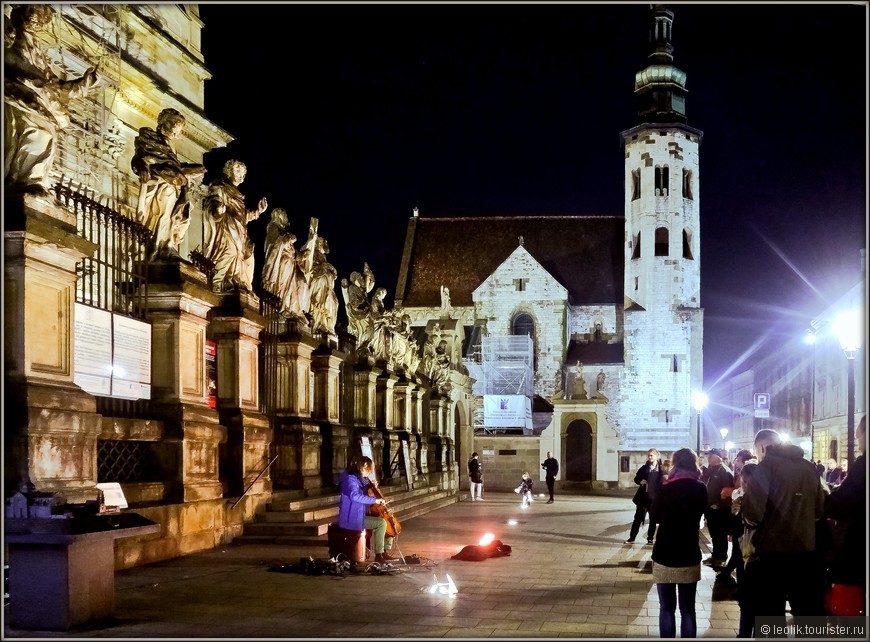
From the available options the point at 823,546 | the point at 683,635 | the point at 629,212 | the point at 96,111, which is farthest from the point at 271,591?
the point at 629,212

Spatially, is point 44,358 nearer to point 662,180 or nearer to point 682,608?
point 682,608

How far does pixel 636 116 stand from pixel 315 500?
151ft

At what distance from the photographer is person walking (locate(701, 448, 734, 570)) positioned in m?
10.8

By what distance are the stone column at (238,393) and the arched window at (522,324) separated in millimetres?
42648

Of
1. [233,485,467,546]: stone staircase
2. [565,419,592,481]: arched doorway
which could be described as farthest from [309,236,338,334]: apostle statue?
[565,419,592,481]: arched doorway

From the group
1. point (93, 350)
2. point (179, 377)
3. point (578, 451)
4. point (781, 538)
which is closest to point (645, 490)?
point (179, 377)

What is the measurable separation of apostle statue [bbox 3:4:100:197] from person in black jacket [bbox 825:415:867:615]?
6790 mm

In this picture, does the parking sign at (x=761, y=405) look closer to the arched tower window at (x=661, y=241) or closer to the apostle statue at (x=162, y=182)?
the apostle statue at (x=162, y=182)

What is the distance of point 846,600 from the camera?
19.1ft

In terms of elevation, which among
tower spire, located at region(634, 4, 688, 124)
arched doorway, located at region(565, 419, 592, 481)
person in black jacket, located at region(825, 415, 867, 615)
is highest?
tower spire, located at region(634, 4, 688, 124)

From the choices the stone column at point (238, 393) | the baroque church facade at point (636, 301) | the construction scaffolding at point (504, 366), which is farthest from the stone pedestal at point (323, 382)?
the construction scaffolding at point (504, 366)

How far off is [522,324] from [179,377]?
1793 inches

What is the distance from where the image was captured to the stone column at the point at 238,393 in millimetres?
12867

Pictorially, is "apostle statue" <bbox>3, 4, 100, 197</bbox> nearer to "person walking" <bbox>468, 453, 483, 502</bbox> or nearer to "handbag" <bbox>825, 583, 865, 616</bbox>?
"handbag" <bbox>825, 583, 865, 616</bbox>
